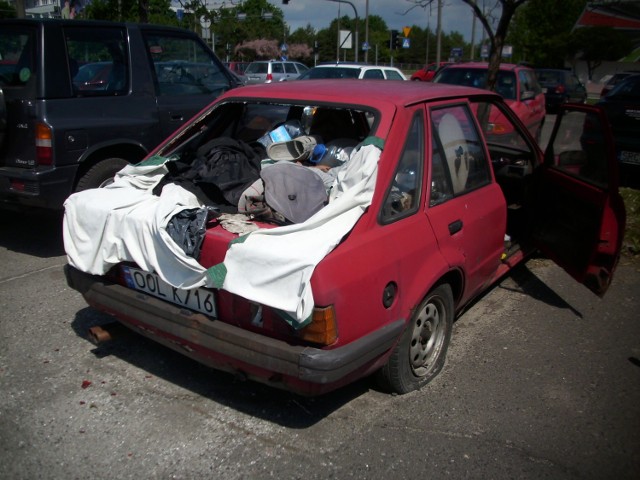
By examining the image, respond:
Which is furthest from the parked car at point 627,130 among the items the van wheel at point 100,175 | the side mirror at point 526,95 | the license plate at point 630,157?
the van wheel at point 100,175

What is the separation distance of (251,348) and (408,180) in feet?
4.09

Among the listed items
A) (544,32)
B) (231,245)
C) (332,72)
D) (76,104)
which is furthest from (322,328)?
(544,32)

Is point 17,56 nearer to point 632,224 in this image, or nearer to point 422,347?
point 422,347

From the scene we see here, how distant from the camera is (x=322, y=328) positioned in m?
2.54

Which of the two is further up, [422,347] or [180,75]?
[180,75]

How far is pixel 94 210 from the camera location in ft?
10.3

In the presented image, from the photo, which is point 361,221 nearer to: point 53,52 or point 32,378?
point 32,378

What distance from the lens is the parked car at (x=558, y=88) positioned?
2206 cm

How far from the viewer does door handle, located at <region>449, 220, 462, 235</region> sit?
133 inches

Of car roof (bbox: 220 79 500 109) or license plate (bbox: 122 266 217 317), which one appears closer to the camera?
license plate (bbox: 122 266 217 317)

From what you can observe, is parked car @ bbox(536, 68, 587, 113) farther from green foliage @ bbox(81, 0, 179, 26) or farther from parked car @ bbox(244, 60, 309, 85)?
green foliage @ bbox(81, 0, 179, 26)

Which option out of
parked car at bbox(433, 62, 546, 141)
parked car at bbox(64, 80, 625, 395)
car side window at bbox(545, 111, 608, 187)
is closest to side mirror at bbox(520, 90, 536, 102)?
parked car at bbox(433, 62, 546, 141)

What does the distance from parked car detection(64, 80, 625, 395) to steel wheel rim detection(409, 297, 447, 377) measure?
0.01 meters

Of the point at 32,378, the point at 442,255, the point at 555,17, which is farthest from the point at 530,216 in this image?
the point at 555,17
